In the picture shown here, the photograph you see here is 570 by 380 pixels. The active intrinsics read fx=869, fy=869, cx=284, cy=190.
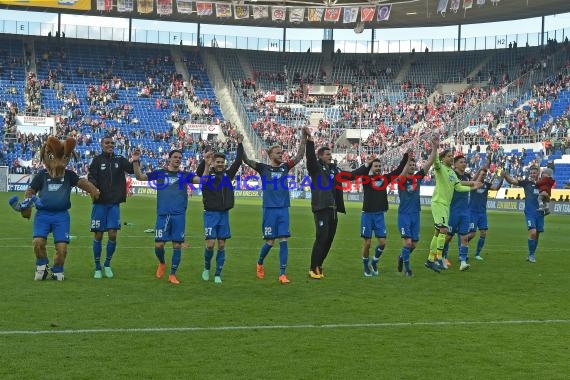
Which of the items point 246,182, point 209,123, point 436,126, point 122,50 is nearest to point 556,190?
point 436,126

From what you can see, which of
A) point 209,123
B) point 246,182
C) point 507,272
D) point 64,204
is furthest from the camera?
point 209,123

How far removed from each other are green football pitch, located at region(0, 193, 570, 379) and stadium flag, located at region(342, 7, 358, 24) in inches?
1877

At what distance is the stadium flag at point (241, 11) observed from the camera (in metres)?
64.2

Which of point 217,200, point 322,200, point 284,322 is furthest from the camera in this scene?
point 322,200

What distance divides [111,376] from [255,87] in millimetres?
66333

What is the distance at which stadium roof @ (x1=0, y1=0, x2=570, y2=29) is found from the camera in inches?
2431

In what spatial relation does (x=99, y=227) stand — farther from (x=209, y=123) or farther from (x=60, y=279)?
(x=209, y=123)

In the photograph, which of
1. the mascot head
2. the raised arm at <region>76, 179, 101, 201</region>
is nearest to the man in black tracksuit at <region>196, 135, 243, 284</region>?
the raised arm at <region>76, 179, 101, 201</region>

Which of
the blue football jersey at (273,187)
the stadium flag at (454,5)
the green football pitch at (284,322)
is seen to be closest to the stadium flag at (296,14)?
the stadium flag at (454,5)

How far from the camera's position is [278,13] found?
65.4 metres

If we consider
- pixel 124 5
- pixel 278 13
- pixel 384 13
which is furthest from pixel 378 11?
pixel 124 5

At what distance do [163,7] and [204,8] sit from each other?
124 inches

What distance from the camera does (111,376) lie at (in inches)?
297

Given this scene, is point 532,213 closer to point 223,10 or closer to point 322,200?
point 322,200
